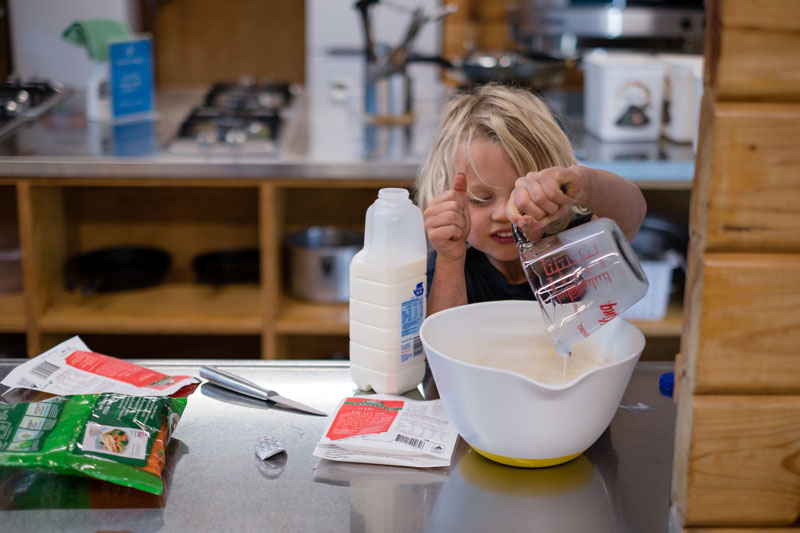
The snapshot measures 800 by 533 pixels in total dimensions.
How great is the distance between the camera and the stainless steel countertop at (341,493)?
2.50 ft

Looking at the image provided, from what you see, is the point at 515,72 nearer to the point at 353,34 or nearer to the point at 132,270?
the point at 132,270

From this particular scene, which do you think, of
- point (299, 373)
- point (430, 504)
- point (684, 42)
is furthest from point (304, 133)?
point (684, 42)

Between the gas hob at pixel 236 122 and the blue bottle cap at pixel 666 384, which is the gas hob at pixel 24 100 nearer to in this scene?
the gas hob at pixel 236 122

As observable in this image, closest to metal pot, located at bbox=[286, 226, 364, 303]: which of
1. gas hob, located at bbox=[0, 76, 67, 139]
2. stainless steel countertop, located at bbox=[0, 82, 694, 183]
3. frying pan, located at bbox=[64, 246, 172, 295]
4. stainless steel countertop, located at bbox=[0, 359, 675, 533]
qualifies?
stainless steel countertop, located at bbox=[0, 82, 694, 183]

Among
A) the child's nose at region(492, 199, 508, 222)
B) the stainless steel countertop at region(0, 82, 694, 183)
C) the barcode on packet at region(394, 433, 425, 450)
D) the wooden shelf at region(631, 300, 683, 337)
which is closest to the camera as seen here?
the barcode on packet at region(394, 433, 425, 450)

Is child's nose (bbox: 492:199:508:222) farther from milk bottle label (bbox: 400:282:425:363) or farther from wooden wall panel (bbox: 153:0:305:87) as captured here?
wooden wall panel (bbox: 153:0:305:87)

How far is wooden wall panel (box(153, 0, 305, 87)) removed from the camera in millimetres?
4648

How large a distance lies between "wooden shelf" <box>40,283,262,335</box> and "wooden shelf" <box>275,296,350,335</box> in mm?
67

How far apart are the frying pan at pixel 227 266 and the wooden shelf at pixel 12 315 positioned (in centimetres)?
46

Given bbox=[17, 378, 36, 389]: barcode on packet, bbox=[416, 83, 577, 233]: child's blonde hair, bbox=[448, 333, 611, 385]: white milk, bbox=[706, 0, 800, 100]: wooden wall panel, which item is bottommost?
bbox=[17, 378, 36, 389]: barcode on packet

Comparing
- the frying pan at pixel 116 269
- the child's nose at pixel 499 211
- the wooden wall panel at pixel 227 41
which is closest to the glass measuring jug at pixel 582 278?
the child's nose at pixel 499 211

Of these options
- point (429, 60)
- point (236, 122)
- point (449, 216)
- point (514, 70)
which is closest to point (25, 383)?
point (449, 216)

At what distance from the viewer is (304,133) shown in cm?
242

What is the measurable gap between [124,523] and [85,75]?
10.7ft
